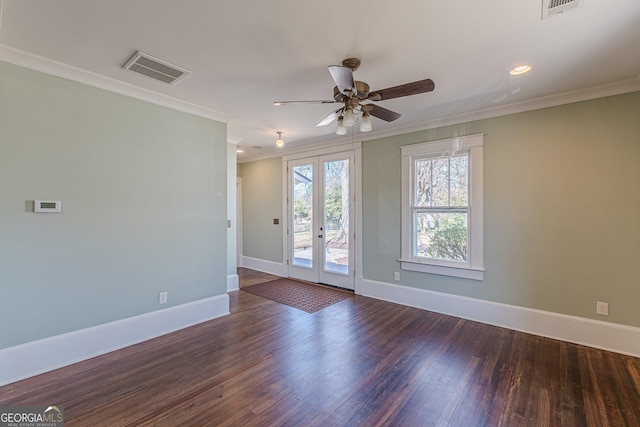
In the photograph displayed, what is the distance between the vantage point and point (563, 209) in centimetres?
303

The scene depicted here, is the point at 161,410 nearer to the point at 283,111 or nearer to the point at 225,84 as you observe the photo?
the point at 225,84

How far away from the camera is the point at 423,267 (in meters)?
3.99

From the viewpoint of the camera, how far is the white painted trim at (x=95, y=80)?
7.34ft

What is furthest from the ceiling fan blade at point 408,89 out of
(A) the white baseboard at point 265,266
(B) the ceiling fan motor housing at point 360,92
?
(A) the white baseboard at point 265,266

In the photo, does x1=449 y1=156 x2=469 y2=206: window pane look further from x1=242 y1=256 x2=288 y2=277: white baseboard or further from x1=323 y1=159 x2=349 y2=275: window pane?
x1=242 y1=256 x2=288 y2=277: white baseboard

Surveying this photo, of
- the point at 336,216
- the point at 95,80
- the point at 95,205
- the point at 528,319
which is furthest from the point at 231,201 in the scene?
the point at 528,319

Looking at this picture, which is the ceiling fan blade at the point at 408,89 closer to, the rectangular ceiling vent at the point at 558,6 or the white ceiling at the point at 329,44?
the white ceiling at the point at 329,44

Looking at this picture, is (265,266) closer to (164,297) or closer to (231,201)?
(231,201)

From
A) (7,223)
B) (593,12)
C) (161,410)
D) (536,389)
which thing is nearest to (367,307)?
(536,389)

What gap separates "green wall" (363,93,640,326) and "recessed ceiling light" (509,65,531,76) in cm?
92

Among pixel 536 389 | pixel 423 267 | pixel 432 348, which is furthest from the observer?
pixel 423 267

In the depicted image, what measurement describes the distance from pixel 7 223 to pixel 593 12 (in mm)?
4402

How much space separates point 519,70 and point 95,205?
4.05 meters

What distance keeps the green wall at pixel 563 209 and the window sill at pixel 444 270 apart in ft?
0.27
